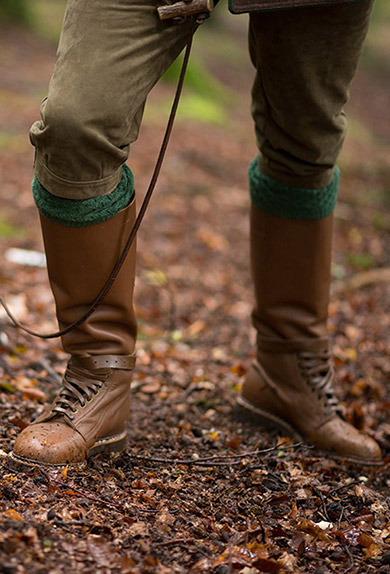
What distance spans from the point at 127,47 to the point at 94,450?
1175 millimetres

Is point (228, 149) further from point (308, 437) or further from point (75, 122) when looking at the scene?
point (75, 122)

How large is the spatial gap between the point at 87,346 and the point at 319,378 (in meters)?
0.93

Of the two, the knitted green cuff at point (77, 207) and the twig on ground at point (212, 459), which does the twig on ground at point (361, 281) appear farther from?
the knitted green cuff at point (77, 207)

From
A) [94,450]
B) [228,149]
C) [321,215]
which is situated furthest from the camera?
[228,149]

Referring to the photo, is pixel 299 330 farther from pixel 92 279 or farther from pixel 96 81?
pixel 96 81

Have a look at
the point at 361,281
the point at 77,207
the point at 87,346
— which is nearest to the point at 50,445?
the point at 87,346

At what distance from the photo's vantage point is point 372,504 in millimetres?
2053

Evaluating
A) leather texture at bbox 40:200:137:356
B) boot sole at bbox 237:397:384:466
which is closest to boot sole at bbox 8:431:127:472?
leather texture at bbox 40:200:137:356

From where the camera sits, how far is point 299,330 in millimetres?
2422

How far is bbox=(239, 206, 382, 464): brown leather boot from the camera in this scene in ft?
7.77

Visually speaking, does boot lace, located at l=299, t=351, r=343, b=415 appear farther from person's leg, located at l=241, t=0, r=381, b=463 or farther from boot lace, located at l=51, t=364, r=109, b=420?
boot lace, located at l=51, t=364, r=109, b=420

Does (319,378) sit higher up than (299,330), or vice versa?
(299,330)

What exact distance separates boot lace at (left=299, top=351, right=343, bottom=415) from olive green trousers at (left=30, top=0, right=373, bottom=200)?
0.78 m

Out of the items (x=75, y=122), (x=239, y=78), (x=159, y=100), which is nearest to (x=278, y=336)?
(x=75, y=122)
